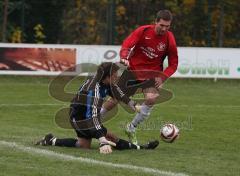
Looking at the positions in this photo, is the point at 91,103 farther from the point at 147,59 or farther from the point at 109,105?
the point at 147,59

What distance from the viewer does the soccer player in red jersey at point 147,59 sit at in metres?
11.1

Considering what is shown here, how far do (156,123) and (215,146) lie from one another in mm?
3564

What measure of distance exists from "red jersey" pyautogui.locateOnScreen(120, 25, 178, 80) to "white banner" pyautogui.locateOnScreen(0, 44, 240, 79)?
1303 cm

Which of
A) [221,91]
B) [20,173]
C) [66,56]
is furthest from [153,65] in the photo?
[66,56]

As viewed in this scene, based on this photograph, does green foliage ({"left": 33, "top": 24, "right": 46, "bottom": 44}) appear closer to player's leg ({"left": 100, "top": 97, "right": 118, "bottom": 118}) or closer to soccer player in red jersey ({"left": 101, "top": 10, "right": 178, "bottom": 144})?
soccer player in red jersey ({"left": 101, "top": 10, "right": 178, "bottom": 144})

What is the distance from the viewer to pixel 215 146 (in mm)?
10891

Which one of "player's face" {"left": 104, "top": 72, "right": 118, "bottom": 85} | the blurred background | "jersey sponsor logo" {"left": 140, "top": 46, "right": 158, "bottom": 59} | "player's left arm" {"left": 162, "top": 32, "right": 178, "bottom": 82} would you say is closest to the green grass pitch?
"player's face" {"left": 104, "top": 72, "right": 118, "bottom": 85}

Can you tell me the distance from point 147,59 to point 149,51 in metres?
0.14

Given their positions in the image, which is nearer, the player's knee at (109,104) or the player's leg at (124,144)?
the player's leg at (124,144)

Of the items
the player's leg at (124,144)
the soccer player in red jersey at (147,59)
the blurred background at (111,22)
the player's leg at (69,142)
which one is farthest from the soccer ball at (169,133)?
the blurred background at (111,22)

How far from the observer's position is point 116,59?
25.0 metres

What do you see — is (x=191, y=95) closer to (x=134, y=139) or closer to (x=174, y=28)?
(x=174, y=28)

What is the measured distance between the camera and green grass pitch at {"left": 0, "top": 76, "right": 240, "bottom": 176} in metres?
8.45

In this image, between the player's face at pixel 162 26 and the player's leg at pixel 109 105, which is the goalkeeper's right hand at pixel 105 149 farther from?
the player's face at pixel 162 26
